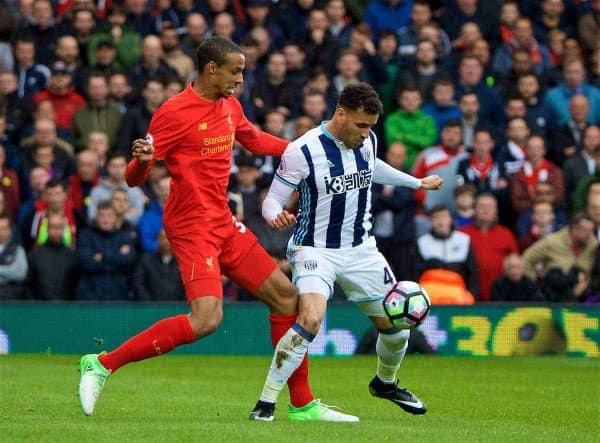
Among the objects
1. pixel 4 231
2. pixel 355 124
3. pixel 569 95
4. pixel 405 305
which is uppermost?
pixel 355 124

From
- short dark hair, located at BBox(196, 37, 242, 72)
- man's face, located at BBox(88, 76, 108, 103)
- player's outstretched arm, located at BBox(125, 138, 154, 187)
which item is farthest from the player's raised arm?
man's face, located at BBox(88, 76, 108, 103)

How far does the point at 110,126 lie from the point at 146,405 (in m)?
6.97

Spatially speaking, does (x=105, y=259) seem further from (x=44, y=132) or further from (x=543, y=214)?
(x=543, y=214)

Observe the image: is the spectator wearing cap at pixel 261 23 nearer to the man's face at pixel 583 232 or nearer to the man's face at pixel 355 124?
the man's face at pixel 583 232

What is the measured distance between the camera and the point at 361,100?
29.0 feet

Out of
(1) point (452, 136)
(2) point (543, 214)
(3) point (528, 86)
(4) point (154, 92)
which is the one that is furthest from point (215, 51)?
(3) point (528, 86)

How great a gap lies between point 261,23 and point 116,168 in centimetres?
385

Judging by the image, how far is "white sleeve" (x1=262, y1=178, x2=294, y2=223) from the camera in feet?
28.9

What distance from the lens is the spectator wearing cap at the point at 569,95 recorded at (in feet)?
57.6

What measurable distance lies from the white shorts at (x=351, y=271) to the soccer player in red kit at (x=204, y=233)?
202 millimetres

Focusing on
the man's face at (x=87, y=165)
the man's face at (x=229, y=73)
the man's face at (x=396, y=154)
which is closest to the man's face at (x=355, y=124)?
the man's face at (x=229, y=73)

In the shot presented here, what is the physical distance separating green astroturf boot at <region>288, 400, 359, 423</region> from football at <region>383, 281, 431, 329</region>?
2.38ft

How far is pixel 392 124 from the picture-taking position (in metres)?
16.6

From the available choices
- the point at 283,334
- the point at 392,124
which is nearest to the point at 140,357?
the point at 283,334
